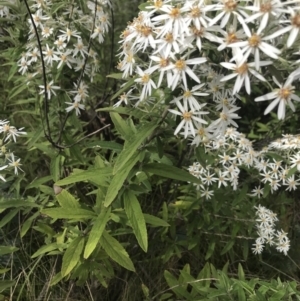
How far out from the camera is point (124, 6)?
4145mm

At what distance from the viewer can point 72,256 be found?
1.92 metres

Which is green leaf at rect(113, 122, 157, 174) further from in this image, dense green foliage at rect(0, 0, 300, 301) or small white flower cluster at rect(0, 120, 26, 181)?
small white flower cluster at rect(0, 120, 26, 181)

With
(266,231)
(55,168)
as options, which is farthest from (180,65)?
(266,231)

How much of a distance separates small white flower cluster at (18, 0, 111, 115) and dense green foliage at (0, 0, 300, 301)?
0.04ft

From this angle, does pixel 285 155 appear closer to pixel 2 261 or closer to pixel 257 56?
pixel 257 56

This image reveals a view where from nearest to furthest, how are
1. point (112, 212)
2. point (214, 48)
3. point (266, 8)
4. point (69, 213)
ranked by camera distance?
point (266, 8)
point (214, 48)
point (69, 213)
point (112, 212)

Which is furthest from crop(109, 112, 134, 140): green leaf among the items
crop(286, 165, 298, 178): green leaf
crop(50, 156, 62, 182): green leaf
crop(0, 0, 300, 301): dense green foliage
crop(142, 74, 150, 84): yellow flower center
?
crop(286, 165, 298, 178): green leaf

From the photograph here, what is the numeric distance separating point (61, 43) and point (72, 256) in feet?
3.86

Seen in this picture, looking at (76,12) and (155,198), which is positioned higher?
(76,12)

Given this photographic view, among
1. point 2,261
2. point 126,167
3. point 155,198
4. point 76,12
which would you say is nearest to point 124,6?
point 76,12

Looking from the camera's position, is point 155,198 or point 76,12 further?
point 155,198

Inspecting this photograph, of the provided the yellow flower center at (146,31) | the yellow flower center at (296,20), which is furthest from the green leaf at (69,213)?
the yellow flower center at (296,20)

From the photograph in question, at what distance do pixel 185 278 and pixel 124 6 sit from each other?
2.67 metres

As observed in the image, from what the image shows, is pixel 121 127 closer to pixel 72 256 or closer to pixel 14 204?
pixel 72 256
